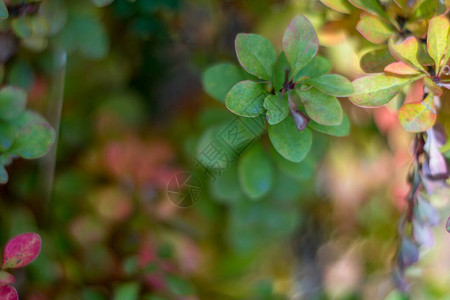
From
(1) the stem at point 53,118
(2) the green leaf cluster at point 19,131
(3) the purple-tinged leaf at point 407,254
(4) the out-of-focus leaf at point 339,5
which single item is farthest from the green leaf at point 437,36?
(1) the stem at point 53,118

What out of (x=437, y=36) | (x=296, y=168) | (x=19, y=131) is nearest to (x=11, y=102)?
(x=19, y=131)

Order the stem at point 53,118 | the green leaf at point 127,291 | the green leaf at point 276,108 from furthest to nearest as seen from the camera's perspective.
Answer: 1. the stem at point 53,118
2. the green leaf at point 127,291
3. the green leaf at point 276,108

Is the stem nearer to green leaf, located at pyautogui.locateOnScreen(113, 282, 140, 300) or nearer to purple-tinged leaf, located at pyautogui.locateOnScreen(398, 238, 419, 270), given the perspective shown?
green leaf, located at pyautogui.locateOnScreen(113, 282, 140, 300)

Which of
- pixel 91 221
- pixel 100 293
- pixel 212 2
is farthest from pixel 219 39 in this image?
pixel 100 293

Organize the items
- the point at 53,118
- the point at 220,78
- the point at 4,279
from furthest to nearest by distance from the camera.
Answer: the point at 53,118 < the point at 220,78 < the point at 4,279

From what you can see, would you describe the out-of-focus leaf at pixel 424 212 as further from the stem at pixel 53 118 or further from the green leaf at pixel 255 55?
the stem at pixel 53 118

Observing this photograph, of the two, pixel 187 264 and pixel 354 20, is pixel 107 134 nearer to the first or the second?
pixel 187 264

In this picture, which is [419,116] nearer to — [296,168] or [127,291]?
[296,168]

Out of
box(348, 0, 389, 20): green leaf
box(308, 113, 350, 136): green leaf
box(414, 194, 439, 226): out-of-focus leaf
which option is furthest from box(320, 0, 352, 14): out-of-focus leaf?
box(414, 194, 439, 226): out-of-focus leaf
